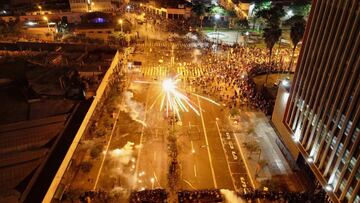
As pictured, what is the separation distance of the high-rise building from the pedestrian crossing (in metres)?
29.7

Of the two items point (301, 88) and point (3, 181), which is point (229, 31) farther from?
point (3, 181)

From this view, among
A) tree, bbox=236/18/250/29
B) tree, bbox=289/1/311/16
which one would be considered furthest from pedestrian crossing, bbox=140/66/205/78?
tree, bbox=289/1/311/16

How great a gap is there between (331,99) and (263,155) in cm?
1453

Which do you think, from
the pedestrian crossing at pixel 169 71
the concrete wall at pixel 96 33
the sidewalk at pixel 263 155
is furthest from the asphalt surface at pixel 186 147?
the concrete wall at pixel 96 33

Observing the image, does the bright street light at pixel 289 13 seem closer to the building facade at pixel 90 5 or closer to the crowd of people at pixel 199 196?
the building facade at pixel 90 5

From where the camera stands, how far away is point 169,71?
73.3m

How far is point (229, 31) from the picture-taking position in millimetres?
105938

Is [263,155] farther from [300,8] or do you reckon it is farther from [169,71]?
[300,8]

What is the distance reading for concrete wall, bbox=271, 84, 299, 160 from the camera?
46.3 metres

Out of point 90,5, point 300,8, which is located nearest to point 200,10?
point 300,8

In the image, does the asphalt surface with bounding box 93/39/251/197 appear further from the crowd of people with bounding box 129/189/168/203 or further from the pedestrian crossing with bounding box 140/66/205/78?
the pedestrian crossing with bounding box 140/66/205/78

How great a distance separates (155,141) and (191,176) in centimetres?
954

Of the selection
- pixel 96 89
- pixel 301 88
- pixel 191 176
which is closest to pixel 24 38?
pixel 96 89

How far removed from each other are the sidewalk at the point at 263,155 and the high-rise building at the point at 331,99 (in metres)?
3.33
